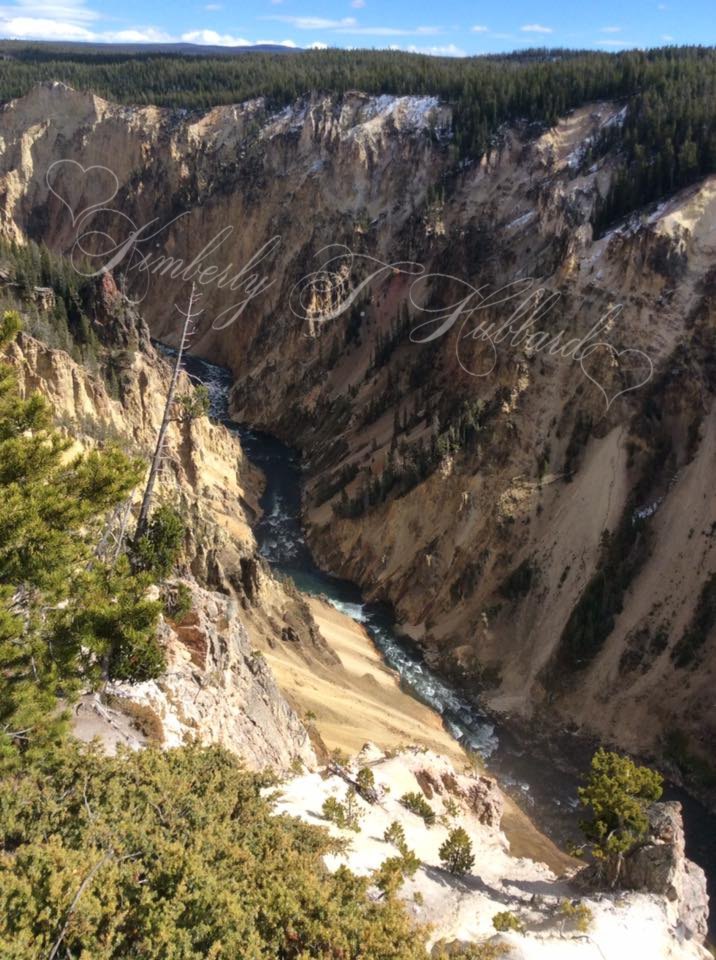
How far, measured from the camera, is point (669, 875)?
1719 cm

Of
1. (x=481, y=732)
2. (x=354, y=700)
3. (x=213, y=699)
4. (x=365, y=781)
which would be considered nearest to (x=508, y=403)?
(x=481, y=732)

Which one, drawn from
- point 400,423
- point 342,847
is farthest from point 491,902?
point 400,423

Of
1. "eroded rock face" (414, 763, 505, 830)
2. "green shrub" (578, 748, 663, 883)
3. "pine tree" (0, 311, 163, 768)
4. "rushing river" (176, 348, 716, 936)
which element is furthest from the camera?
"rushing river" (176, 348, 716, 936)

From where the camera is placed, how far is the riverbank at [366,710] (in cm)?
2512

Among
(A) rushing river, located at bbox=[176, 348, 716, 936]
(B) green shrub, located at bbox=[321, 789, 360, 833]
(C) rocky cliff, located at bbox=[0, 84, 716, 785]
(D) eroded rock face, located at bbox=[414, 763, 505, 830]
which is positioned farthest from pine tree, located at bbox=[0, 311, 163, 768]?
(C) rocky cliff, located at bbox=[0, 84, 716, 785]

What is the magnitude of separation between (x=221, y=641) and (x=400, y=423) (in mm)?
33351

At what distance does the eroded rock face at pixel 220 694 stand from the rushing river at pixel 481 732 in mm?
12399

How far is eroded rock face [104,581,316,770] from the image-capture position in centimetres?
1617

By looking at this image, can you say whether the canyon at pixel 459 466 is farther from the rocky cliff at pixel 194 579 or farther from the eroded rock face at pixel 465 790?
the eroded rock face at pixel 465 790

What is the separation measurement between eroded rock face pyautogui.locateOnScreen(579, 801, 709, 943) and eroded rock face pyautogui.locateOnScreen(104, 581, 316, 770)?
8.51 metres

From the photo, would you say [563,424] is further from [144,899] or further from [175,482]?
[144,899]

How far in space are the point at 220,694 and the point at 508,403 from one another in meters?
29.2

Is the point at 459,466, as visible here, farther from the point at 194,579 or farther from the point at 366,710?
the point at 194,579

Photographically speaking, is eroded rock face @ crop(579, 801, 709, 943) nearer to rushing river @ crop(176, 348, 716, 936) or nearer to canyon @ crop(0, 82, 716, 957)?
canyon @ crop(0, 82, 716, 957)
